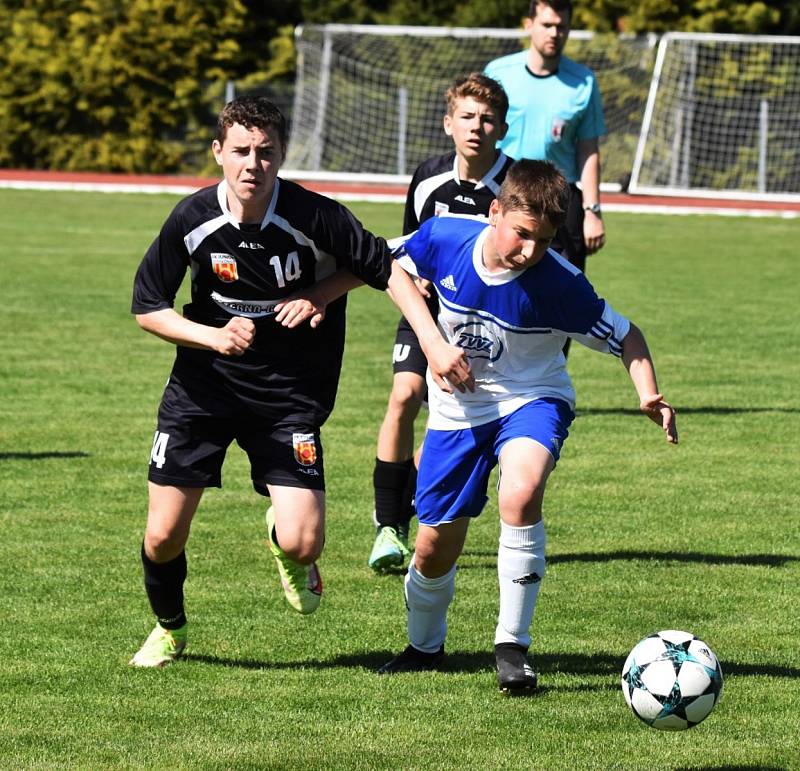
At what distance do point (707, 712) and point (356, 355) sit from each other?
27.3 ft

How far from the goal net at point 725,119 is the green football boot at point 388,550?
73.8ft

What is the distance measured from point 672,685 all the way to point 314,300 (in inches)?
68.3

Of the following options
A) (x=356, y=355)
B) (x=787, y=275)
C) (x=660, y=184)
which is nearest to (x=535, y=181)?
(x=356, y=355)

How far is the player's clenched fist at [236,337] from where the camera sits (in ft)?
15.7

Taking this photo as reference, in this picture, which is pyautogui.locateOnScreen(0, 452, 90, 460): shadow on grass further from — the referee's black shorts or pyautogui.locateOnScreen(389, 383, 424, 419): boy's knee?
the referee's black shorts

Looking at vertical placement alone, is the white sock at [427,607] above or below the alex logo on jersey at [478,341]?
below

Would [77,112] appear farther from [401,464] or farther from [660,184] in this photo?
[401,464]

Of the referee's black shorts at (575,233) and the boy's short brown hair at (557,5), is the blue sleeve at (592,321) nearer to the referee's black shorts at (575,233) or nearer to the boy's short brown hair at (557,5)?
the referee's black shorts at (575,233)

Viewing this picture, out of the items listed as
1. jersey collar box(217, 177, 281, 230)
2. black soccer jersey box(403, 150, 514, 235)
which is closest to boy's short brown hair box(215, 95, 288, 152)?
jersey collar box(217, 177, 281, 230)

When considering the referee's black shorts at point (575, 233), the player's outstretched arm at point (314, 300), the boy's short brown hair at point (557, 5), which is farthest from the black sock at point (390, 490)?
the boy's short brown hair at point (557, 5)

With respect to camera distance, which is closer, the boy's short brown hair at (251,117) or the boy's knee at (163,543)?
the boy's short brown hair at (251,117)

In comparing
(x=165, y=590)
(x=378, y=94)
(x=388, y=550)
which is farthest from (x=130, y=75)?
(x=165, y=590)

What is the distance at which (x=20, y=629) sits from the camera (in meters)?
5.61

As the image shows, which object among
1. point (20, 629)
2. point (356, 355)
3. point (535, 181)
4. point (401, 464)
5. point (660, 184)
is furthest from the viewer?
point (660, 184)
